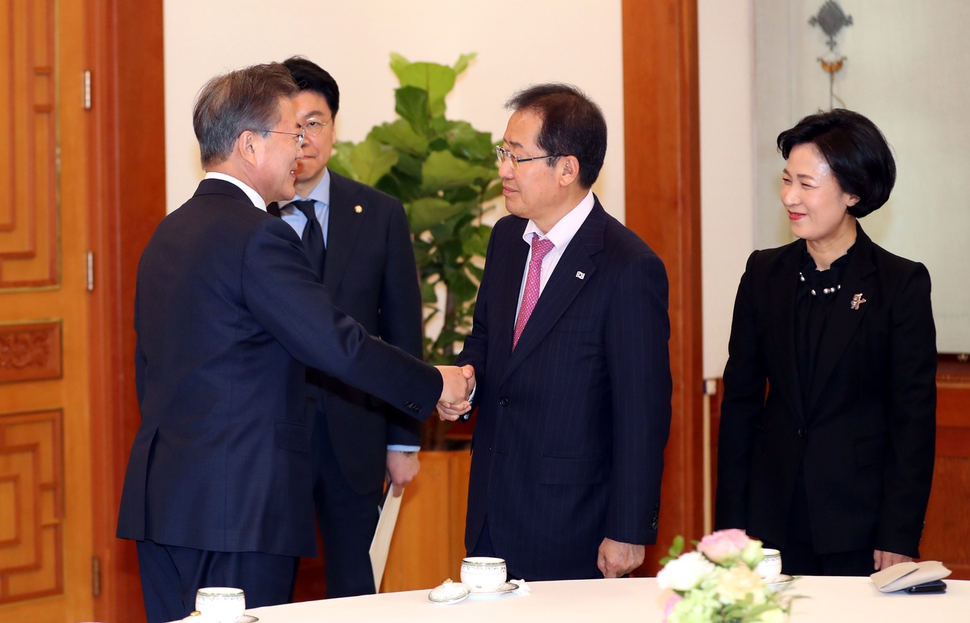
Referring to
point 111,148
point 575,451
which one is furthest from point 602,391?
point 111,148

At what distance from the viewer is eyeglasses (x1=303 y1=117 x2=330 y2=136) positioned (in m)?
3.06

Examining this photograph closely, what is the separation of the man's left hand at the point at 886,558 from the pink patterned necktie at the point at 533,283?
101cm

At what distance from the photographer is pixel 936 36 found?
3773mm

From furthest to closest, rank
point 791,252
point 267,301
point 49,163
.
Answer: point 49,163 < point 791,252 < point 267,301

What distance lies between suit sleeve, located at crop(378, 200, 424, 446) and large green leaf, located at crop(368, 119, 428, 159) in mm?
845

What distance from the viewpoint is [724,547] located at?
129 centimetres

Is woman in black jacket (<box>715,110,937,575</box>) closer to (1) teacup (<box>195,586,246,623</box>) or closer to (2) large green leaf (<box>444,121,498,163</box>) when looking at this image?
(1) teacup (<box>195,586,246,623</box>)

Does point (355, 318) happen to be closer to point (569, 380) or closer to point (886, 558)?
point (569, 380)

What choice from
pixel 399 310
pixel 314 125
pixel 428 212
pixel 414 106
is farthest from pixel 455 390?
pixel 414 106

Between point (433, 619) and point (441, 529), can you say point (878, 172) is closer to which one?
point (433, 619)

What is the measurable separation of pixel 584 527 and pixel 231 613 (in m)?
1.06

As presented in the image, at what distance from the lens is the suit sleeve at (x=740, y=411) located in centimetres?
269

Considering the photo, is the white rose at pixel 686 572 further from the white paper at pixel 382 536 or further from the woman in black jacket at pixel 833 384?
the white paper at pixel 382 536

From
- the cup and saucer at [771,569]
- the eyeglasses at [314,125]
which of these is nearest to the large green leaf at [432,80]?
the eyeglasses at [314,125]
